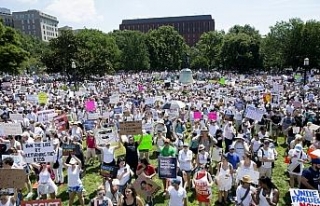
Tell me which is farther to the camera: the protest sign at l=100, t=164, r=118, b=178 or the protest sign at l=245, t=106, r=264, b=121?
the protest sign at l=245, t=106, r=264, b=121

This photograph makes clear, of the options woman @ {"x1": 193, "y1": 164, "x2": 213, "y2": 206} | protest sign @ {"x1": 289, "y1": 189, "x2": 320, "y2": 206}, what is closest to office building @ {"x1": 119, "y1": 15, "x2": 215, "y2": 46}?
woman @ {"x1": 193, "y1": 164, "x2": 213, "y2": 206}

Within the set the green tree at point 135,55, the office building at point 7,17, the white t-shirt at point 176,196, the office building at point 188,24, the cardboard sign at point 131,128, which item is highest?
the office building at point 7,17

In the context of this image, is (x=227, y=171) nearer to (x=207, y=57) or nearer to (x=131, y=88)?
(x=131, y=88)

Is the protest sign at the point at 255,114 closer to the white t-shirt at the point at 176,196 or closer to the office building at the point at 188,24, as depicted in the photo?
the white t-shirt at the point at 176,196

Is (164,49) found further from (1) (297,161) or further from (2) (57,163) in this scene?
(1) (297,161)

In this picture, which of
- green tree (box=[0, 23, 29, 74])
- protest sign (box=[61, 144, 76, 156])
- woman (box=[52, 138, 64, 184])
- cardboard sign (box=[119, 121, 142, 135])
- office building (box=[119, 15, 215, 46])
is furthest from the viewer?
office building (box=[119, 15, 215, 46])

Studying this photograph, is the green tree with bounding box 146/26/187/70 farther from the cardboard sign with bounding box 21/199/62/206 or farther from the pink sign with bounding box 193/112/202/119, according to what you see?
the cardboard sign with bounding box 21/199/62/206

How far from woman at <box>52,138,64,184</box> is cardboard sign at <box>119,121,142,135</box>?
2.05 meters

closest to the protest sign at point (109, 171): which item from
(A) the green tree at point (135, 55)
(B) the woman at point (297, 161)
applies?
(B) the woman at point (297, 161)

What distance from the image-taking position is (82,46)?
5772cm

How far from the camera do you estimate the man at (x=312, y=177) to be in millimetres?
9266

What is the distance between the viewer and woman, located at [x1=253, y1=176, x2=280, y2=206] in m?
7.80

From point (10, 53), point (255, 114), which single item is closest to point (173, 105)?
point (255, 114)

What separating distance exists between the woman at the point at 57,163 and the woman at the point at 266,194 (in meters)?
6.26
